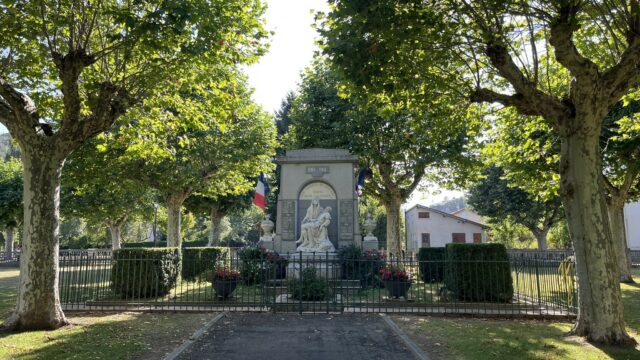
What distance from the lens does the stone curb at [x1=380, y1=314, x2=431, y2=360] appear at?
269 inches

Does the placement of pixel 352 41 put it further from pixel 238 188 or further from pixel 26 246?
pixel 238 188

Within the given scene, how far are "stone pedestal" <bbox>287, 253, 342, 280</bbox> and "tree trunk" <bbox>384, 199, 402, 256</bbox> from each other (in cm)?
731

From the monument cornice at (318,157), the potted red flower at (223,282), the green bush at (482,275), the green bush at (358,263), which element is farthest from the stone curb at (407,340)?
the monument cornice at (318,157)

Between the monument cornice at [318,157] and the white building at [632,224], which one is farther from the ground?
the monument cornice at [318,157]

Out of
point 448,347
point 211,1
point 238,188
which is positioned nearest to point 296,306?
point 448,347

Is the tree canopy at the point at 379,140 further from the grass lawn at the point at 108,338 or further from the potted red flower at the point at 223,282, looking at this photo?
the grass lawn at the point at 108,338

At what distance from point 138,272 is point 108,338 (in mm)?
4650

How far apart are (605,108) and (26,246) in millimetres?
11329

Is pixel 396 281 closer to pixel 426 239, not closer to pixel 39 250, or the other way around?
pixel 39 250

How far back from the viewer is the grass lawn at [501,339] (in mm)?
6914

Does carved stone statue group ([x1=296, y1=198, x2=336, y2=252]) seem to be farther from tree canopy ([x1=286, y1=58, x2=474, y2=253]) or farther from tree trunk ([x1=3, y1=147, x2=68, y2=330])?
tree trunk ([x1=3, y1=147, x2=68, y2=330])

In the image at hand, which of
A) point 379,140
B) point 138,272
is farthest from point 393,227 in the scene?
point 138,272

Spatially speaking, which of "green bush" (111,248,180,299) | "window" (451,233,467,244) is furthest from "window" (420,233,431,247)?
→ "green bush" (111,248,180,299)

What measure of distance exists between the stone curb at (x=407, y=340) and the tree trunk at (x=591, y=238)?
121 inches
